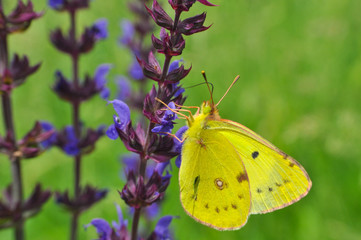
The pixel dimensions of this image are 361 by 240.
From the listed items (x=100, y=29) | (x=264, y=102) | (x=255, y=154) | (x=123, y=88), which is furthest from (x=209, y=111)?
(x=123, y=88)

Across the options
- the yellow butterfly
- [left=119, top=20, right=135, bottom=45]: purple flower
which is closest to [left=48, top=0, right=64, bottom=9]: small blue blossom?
[left=119, top=20, right=135, bottom=45]: purple flower

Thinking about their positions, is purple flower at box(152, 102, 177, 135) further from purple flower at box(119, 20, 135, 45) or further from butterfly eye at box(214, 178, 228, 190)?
purple flower at box(119, 20, 135, 45)

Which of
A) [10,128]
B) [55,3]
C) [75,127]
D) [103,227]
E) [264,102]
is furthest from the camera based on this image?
[264,102]

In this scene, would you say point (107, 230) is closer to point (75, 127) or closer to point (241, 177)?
point (241, 177)

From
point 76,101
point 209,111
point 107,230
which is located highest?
point 209,111

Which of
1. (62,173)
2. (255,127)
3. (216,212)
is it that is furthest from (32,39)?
(216,212)

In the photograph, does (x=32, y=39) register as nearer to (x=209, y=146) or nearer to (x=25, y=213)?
(x=25, y=213)

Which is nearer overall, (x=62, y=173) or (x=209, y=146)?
(x=209, y=146)
